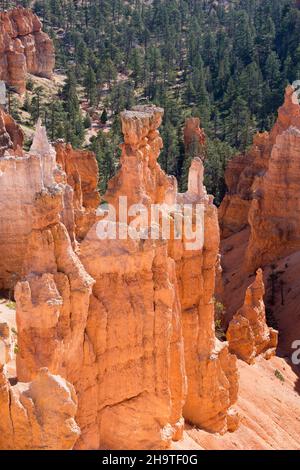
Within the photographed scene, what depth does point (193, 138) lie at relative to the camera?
187ft

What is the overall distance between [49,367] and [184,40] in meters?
82.4

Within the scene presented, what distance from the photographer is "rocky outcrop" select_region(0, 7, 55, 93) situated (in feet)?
217

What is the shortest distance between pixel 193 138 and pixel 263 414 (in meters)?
36.3

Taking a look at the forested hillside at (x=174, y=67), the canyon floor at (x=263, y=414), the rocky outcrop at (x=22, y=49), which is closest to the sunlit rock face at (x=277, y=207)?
A: the canyon floor at (x=263, y=414)

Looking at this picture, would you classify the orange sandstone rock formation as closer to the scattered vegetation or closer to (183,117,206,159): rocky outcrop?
the scattered vegetation

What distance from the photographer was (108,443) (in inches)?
588

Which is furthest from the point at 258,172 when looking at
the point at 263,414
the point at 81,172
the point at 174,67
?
the point at 174,67

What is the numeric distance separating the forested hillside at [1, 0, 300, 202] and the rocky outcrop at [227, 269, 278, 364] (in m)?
22.6

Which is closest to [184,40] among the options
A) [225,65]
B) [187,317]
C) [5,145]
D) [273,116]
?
[225,65]

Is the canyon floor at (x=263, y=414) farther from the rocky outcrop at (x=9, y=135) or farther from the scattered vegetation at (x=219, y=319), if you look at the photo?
the rocky outcrop at (x=9, y=135)

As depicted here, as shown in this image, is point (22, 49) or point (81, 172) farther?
point (22, 49)

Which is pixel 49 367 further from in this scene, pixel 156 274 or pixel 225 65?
pixel 225 65

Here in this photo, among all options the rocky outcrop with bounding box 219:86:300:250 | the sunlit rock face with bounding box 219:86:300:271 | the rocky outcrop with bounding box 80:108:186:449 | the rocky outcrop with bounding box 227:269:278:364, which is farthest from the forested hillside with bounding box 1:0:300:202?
the rocky outcrop with bounding box 80:108:186:449

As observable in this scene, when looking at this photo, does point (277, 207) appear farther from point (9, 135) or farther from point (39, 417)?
point (39, 417)
